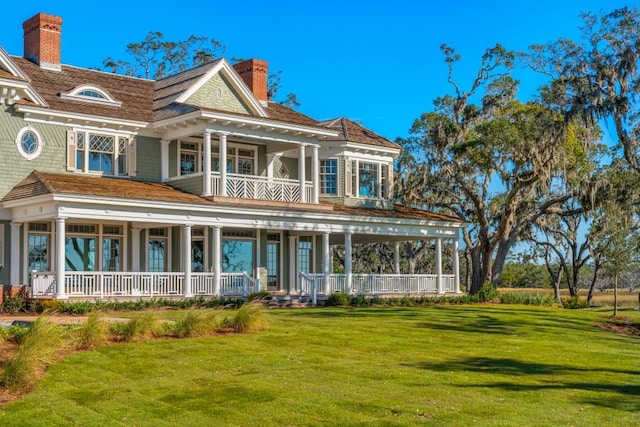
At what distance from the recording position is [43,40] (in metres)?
31.0

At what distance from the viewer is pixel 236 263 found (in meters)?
32.4

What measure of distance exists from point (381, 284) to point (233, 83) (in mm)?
9723

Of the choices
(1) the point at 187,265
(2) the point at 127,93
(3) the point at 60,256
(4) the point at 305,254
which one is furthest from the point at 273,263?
(3) the point at 60,256

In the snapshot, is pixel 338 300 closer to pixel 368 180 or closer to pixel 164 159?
pixel 164 159

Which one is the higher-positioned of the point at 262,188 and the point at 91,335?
the point at 262,188

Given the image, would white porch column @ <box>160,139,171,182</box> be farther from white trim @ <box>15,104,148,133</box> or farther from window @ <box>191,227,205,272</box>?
window @ <box>191,227,205,272</box>

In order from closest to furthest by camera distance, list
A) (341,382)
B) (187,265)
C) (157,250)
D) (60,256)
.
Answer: (341,382), (60,256), (187,265), (157,250)

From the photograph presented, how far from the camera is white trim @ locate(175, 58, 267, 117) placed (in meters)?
31.8

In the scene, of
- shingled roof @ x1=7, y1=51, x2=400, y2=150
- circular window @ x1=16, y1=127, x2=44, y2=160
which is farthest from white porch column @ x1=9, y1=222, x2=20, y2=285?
shingled roof @ x1=7, y1=51, x2=400, y2=150

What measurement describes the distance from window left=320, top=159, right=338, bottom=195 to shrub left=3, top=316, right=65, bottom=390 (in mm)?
20701

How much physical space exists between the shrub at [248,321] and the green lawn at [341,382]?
0.43 meters

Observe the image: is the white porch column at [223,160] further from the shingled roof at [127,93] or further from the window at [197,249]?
the window at [197,249]

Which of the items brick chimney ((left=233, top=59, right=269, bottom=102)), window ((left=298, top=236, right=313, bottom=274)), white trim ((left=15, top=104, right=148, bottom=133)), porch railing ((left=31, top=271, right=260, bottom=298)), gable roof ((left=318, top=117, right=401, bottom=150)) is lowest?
porch railing ((left=31, top=271, right=260, bottom=298))

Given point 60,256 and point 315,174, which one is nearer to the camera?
point 60,256
